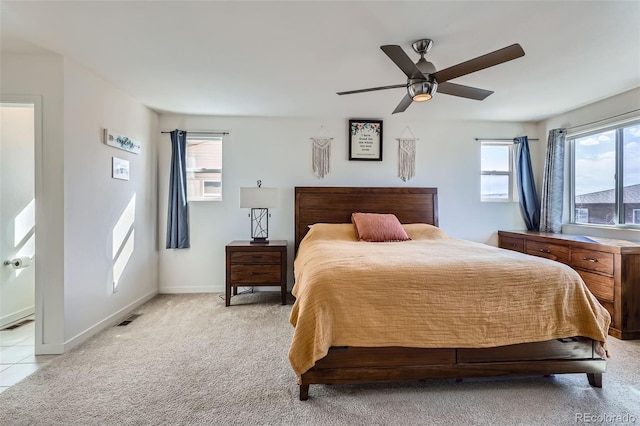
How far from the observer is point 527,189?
13.7 feet

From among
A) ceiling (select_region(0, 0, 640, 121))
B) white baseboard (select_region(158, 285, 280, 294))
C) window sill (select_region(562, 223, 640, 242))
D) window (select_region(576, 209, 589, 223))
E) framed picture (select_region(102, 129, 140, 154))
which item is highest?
ceiling (select_region(0, 0, 640, 121))

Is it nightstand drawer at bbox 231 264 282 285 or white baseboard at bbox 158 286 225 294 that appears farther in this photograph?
white baseboard at bbox 158 286 225 294

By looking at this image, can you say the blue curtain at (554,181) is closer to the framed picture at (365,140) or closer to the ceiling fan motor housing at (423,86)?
the framed picture at (365,140)

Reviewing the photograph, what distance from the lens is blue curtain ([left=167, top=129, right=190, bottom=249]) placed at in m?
3.86

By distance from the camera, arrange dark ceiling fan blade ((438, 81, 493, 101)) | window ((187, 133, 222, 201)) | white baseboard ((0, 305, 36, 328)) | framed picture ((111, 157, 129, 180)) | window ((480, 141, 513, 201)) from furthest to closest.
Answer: window ((480, 141, 513, 201)) → window ((187, 133, 222, 201)) → framed picture ((111, 157, 129, 180)) → white baseboard ((0, 305, 36, 328)) → dark ceiling fan blade ((438, 81, 493, 101))

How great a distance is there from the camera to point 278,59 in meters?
2.44

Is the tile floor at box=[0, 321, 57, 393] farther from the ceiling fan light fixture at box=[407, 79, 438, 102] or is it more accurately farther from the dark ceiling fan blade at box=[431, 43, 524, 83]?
the dark ceiling fan blade at box=[431, 43, 524, 83]

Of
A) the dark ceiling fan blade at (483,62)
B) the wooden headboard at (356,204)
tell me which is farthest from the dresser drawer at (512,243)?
the dark ceiling fan blade at (483,62)

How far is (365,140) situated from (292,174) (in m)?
1.13

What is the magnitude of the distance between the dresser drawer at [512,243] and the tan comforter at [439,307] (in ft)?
7.01

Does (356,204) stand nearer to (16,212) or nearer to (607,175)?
(607,175)

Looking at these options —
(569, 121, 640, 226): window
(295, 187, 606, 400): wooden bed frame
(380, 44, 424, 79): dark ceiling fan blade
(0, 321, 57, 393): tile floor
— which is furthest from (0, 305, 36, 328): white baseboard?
(569, 121, 640, 226): window

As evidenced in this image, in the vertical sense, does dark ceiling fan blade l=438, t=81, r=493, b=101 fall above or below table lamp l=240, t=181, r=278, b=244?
above

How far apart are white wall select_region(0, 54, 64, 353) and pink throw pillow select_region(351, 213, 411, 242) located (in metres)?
2.77
